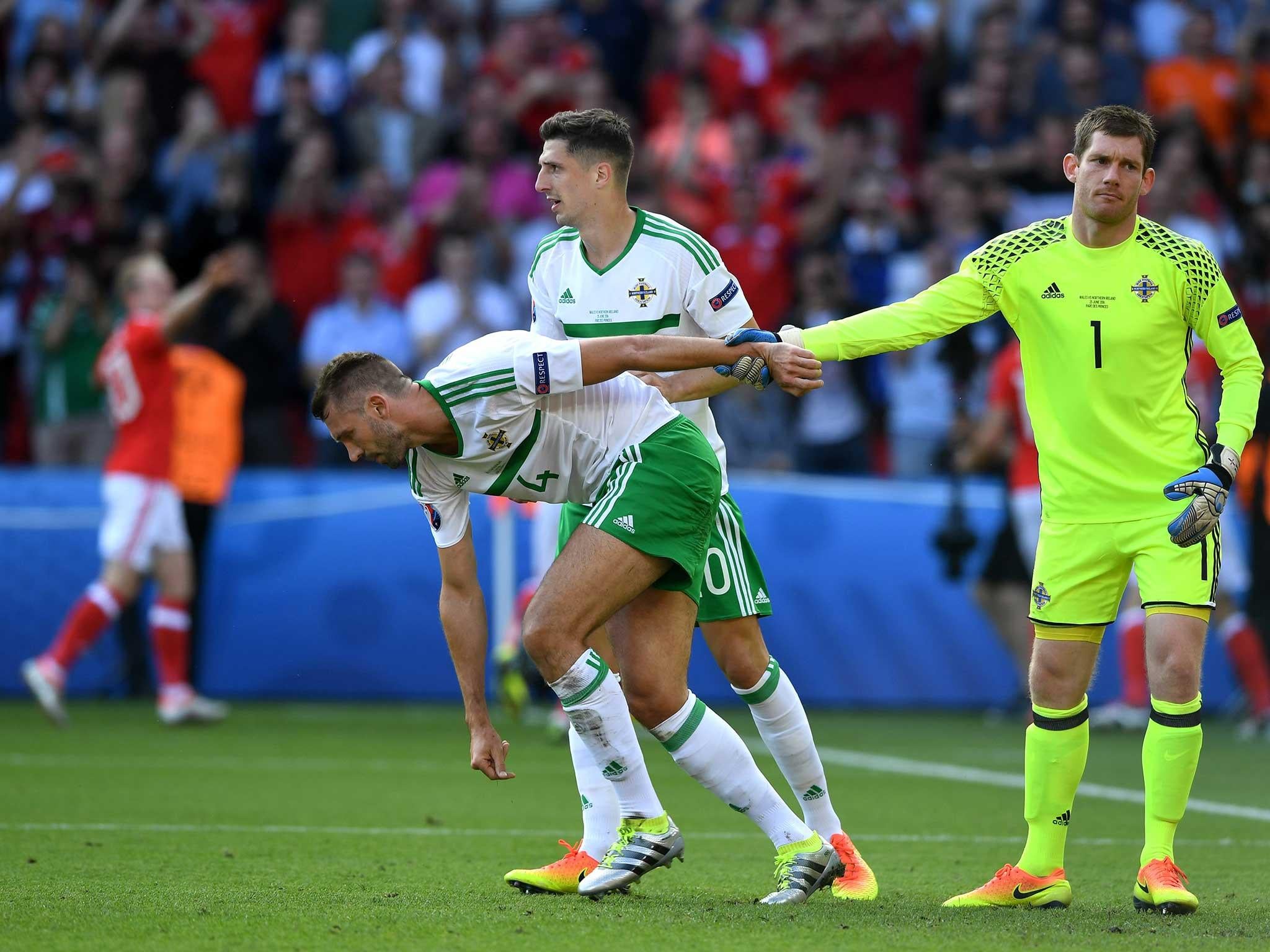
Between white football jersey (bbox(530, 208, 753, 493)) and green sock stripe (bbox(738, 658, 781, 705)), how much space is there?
1.97 ft

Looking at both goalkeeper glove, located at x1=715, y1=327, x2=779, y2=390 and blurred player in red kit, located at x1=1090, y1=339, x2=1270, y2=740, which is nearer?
goalkeeper glove, located at x1=715, y1=327, x2=779, y2=390

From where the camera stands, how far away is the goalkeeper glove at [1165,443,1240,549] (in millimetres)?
4863

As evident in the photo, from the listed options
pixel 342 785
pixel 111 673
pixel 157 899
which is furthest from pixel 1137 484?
pixel 111 673

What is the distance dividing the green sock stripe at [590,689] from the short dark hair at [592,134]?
1.64 m

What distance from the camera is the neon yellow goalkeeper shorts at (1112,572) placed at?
5.05 m

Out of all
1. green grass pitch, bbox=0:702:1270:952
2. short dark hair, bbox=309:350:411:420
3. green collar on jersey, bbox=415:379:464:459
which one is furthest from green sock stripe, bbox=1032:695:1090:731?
short dark hair, bbox=309:350:411:420

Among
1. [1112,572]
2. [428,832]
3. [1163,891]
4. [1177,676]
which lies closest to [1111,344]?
[1112,572]

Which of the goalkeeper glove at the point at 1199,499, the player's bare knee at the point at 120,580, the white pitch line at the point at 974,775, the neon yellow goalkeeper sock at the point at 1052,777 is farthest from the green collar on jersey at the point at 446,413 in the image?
the player's bare knee at the point at 120,580

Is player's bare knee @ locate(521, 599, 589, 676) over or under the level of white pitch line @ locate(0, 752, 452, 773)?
over

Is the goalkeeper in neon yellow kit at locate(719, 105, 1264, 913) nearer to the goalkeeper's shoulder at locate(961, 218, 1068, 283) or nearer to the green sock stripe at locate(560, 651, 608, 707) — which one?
the goalkeeper's shoulder at locate(961, 218, 1068, 283)

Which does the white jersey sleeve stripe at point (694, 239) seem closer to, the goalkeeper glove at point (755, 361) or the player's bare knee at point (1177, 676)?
the goalkeeper glove at point (755, 361)

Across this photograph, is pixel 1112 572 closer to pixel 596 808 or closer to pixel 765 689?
pixel 765 689

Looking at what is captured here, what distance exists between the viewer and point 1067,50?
14.6m

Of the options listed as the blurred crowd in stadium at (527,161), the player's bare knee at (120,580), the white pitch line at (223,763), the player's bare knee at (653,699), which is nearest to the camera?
the player's bare knee at (653,699)
